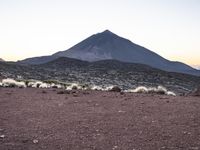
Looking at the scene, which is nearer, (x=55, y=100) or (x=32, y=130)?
(x=32, y=130)

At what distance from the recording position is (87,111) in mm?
17516

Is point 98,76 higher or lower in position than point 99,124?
higher

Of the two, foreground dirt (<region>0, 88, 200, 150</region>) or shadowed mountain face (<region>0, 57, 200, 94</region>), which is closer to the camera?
foreground dirt (<region>0, 88, 200, 150</region>)

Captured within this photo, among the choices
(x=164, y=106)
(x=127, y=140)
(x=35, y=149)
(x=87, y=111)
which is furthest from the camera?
(x=164, y=106)

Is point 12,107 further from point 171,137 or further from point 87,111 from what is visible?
point 171,137

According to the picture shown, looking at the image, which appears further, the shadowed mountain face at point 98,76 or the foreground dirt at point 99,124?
the shadowed mountain face at point 98,76

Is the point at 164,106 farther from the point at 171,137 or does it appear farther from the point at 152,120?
the point at 171,137

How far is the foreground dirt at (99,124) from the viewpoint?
1162cm

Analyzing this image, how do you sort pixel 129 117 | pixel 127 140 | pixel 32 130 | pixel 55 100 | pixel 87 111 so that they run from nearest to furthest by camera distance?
1. pixel 127 140
2. pixel 32 130
3. pixel 129 117
4. pixel 87 111
5. pixel 55 100

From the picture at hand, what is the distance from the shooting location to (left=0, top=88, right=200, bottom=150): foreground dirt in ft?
38.1

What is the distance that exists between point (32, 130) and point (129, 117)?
13.8 feet

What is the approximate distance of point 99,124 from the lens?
1441 centimetres

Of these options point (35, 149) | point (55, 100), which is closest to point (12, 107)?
point (55, 100)

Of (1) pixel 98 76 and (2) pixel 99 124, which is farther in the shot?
(1) pixel 98 76
